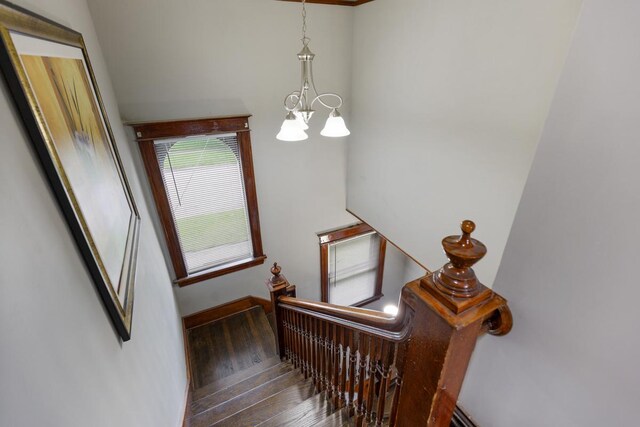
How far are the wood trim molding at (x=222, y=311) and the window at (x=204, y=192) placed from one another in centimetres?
45

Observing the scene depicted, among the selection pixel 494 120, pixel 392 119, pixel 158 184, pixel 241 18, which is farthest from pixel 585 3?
pixel 158 184

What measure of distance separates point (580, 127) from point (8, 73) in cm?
112

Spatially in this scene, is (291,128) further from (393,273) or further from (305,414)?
(393,273)

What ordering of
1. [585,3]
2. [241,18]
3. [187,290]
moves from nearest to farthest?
[585,3] < [241,18] < [187,290]

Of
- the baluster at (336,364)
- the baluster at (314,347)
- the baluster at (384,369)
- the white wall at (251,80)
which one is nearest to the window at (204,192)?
the white wall at (251,80)

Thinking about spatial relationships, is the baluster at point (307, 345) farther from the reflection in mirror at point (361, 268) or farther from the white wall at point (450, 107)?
the reflection in mirror at point (361, 268)

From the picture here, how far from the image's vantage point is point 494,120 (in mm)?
1873

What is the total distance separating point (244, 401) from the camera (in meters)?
2.05

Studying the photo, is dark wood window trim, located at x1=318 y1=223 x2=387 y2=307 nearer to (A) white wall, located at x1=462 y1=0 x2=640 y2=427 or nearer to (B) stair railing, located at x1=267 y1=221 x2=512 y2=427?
(B) stair railing, located at x1=267 y1=221 x2=512 y2=427

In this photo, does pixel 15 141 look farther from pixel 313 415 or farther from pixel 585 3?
pixel 313 415

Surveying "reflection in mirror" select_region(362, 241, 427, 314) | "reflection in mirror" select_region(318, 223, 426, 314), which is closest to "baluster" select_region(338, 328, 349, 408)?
"reflection in mirror" select_region(318, 223, 426, 314)

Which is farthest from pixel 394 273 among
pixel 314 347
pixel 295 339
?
pixel 314 347

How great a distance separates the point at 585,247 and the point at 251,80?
2.78m

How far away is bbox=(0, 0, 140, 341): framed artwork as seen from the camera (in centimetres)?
65
